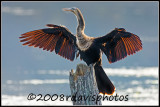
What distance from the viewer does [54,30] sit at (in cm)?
715

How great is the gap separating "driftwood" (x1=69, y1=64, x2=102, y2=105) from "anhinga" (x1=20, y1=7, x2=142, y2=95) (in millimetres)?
1021

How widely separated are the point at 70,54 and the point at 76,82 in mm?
1787

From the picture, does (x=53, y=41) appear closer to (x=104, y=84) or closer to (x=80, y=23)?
(x=80, y=23)

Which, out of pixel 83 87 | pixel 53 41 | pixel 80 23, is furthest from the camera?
pixel 53 41

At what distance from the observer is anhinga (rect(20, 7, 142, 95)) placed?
21.7 ft

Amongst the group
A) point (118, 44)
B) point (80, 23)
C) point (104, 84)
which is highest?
point (80, 23)

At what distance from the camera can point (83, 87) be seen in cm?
555

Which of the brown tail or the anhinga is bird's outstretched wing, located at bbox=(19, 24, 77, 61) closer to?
the anhinga

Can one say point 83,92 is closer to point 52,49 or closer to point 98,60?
point 98,60

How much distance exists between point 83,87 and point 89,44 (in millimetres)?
1360

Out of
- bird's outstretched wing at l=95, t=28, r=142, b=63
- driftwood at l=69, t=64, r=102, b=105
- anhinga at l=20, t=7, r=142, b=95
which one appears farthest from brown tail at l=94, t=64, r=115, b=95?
driftwood at l=69, t=64, r=102, b=105

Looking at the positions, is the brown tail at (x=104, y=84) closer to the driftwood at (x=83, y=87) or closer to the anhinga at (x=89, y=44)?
the anhinga at (x=89, y=44)

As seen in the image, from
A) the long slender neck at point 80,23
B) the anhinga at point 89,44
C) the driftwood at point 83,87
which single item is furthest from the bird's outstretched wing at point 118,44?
the driftwood at point 83,87

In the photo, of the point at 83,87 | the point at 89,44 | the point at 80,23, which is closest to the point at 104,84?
the point at 89,44
